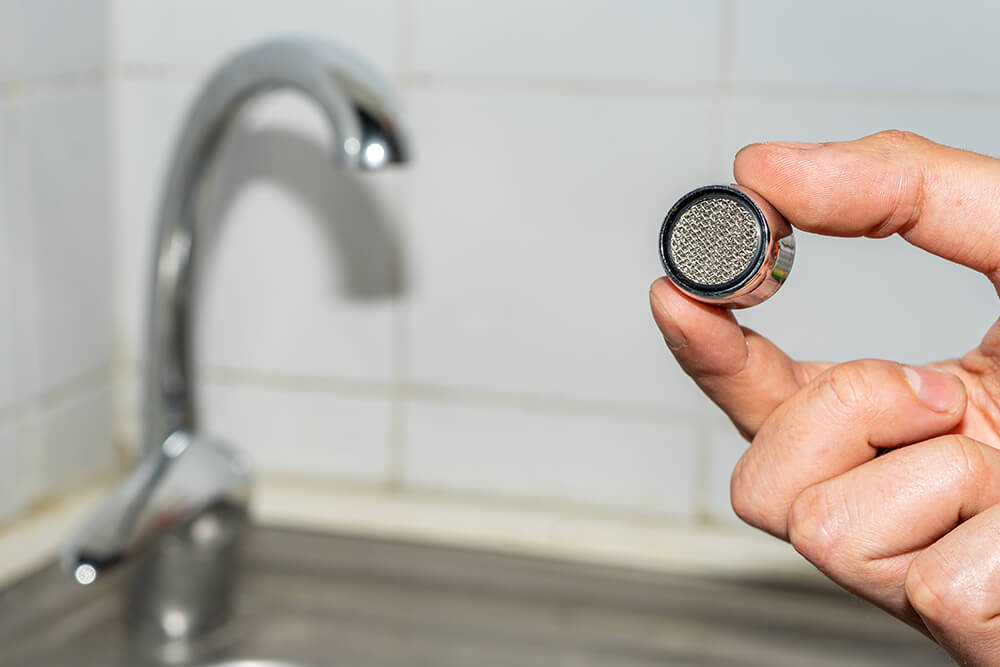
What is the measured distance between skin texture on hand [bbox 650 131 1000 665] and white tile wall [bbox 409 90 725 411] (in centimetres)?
29

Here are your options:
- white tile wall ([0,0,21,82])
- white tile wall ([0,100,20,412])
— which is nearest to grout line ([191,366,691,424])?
white tile wall ([0,100,20,412])

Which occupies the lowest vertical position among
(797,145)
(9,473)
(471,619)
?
(471,619)

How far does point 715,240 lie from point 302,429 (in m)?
0.51

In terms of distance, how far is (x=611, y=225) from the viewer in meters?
0.70

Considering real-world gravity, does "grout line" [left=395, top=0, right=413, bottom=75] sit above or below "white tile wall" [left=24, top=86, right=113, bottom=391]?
above

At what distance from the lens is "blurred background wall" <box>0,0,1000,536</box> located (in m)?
0.65

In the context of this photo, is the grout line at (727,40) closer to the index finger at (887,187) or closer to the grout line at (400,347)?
the grout line at (400,347)

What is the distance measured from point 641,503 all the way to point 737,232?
0.44 m

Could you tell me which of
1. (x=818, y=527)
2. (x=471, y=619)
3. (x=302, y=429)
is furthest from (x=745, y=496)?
(x=302, y=429)

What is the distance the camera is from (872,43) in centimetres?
64

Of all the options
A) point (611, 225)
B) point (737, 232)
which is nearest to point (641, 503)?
point (611, 225)

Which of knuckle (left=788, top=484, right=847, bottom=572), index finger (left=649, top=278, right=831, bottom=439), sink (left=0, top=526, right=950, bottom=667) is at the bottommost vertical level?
sink (left=0, top=526, right=950, bottom=667)

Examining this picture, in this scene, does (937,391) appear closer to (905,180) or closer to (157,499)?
(905,180)

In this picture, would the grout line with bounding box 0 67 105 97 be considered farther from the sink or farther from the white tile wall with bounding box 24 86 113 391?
the sink
